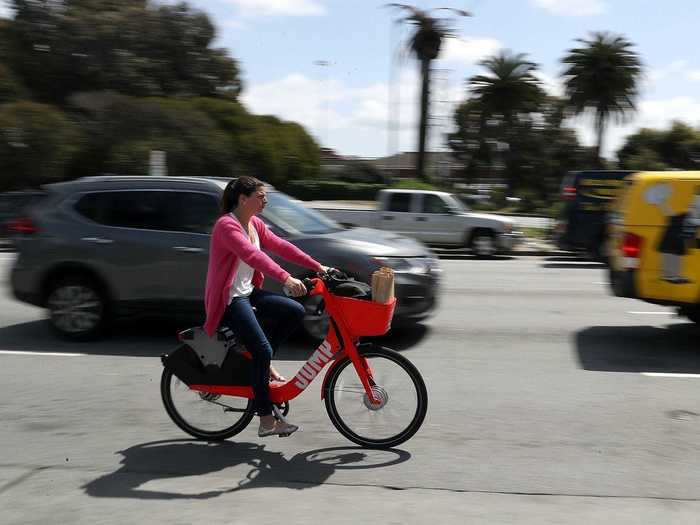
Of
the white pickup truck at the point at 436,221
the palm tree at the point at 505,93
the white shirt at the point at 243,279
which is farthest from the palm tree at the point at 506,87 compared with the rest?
the white shirt at the point at 243,279

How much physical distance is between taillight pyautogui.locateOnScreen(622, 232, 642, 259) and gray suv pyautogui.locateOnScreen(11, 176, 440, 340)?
6.05 feet

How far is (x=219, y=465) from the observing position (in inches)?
186

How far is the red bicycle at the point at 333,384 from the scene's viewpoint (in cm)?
482

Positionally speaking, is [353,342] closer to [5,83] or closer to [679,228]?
[679,228]

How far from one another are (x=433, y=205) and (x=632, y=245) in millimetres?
12089

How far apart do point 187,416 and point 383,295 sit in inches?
61.1

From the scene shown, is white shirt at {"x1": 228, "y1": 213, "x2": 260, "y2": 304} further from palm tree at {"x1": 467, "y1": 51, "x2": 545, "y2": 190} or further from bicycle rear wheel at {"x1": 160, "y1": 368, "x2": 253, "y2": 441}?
palm tree at {"x1": 467, "y1": 51, "x2": 545, "y2": 190}

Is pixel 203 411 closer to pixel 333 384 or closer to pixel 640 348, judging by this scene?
pixel 333 384

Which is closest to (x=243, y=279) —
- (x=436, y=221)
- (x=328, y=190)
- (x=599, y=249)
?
(x=599, y=249)

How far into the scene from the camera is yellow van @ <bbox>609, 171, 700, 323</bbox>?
7.62 metres

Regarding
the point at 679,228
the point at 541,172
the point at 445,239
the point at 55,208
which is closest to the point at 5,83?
the point at 445,239

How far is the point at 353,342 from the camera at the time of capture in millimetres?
4824

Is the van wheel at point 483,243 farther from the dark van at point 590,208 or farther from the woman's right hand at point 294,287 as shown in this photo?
the woman's right hand at point 294,287

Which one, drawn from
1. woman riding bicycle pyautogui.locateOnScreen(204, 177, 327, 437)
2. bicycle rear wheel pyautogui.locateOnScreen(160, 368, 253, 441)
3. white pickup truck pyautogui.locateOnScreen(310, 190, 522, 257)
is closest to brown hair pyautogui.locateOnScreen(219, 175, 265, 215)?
woman riding bicycle pyautogui.locateOnScreen(204, 177, 327, 437)
